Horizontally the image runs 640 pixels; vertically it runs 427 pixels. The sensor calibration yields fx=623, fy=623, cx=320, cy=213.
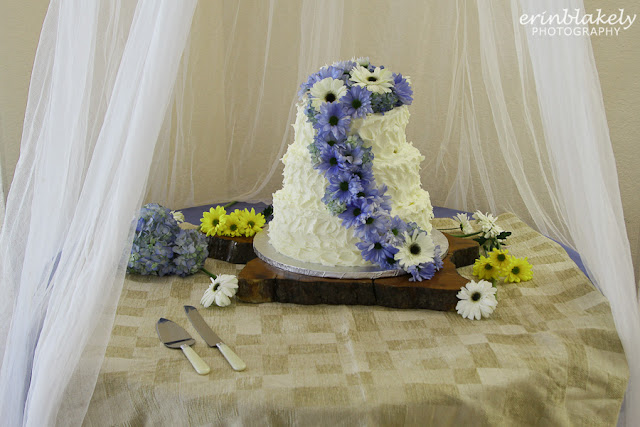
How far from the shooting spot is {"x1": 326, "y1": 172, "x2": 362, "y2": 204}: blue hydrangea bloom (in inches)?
54.4

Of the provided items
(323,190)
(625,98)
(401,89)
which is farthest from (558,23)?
(625,98)

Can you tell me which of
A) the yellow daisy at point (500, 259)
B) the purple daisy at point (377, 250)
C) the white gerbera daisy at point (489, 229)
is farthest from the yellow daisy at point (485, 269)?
the purple daisy at point (377, 250)

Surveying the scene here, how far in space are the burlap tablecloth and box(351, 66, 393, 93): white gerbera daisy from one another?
50cm

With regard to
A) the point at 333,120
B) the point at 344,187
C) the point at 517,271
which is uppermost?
the point at 333,120

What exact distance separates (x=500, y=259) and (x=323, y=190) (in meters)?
0.50

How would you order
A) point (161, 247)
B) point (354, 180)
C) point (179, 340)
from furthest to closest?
point (161, 247)
point (354, 180)
point (179, 340)

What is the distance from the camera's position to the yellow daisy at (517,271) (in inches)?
61.7

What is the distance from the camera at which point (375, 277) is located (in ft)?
4.68

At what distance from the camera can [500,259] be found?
1586 millimetres

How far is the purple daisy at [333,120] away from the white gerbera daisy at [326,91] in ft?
0.09

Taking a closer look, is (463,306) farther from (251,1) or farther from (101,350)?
(251,1)

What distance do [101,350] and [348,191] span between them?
0.61m

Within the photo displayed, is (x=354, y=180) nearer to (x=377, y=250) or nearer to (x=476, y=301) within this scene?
(x=377, y=250)

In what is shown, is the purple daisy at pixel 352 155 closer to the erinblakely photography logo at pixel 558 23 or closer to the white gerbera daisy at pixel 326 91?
the white gerbera daisy at pixel 326 91
